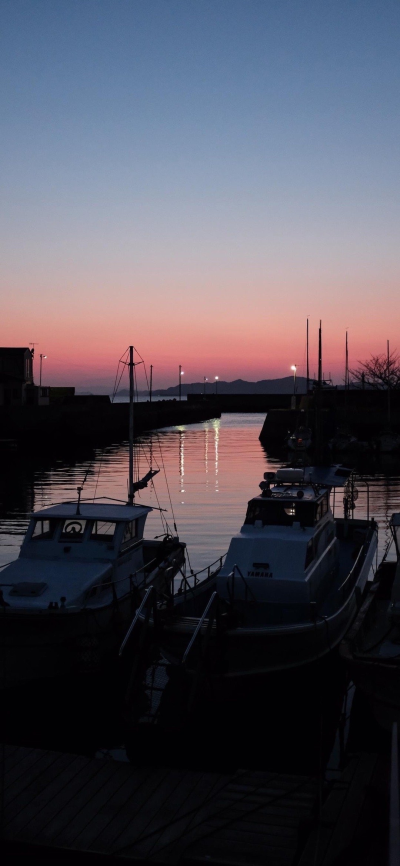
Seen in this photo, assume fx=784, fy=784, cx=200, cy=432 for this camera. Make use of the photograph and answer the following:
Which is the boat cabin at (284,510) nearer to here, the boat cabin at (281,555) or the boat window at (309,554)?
the boat cabin at (281,555)

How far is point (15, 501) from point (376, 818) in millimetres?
33516

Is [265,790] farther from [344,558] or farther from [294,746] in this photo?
[344,558]

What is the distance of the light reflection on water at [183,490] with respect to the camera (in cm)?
3019

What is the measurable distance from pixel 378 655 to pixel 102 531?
280 inches

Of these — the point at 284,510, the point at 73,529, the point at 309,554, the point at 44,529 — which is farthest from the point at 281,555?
the point at 44,529

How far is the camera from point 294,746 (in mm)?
12352

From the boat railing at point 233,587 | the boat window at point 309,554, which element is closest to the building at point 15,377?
the boat window at point 309,554

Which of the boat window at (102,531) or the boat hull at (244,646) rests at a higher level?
the boat window at (102,531)

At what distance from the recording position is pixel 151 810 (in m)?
8.49

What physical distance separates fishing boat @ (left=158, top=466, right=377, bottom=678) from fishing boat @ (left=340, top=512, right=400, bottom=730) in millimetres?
573

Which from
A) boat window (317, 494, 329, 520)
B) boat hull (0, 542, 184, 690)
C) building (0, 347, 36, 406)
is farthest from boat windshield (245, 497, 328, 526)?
building (0, 347, 36, 406)

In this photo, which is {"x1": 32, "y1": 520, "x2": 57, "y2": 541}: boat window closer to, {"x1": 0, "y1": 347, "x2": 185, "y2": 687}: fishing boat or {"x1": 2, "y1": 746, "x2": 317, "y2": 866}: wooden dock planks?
{"x1": 0, "y1": 347, "x2": 185, "y2": 687}: fishing boat

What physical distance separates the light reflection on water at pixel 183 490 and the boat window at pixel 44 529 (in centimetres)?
822

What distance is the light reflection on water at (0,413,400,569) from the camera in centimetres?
3019
